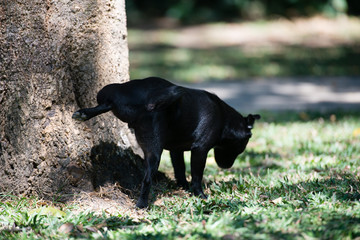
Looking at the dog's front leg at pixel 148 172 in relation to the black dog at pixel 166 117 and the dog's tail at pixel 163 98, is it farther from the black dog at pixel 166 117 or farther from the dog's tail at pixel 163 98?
the dog's tail at pixel 163 98

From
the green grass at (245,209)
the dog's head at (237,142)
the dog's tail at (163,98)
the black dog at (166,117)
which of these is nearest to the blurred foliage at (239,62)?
the green grass at (245,209)

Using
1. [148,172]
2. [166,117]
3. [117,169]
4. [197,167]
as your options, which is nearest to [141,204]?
[148,172]

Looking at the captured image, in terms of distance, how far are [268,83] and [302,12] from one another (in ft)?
43.6

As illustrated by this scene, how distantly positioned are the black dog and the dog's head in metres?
0.05

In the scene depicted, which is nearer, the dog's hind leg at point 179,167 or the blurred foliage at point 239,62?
the dog's hind leg at point 179,167

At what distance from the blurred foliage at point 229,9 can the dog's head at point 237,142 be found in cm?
2020

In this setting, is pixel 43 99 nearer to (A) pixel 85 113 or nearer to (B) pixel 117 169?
(A) pixel 85 113

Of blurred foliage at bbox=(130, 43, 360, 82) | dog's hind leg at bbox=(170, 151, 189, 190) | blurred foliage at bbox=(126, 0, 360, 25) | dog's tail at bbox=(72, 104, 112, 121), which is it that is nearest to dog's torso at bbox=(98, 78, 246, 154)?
dog's tail at bbox=(72, 104, 112, 121)

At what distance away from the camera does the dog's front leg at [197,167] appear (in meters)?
4.80

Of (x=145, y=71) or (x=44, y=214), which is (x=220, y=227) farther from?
(x=145, y=71)

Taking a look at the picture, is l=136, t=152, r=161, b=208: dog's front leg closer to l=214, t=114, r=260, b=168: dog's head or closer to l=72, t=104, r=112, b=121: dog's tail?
l=72, t=104, r=112, b=121: dog's tail

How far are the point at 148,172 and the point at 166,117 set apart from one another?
0.51 m

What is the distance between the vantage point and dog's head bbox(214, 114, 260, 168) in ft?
17.2

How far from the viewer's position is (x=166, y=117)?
4520 millimetres
